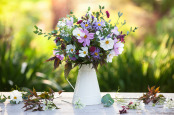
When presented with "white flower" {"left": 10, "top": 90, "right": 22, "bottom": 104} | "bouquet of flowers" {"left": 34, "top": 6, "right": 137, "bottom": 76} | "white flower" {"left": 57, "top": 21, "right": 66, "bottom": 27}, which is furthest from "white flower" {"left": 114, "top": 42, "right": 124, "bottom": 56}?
"white flower" {"left": 10, "top": 90, "right": 22, "bottom": 104}

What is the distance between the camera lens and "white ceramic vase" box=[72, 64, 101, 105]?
122 cm

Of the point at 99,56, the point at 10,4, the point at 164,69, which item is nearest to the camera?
the point at 99,56

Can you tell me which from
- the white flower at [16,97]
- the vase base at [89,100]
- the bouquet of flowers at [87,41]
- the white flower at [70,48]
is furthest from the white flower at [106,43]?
the white flower at [16,97]

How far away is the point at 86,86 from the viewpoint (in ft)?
4.02

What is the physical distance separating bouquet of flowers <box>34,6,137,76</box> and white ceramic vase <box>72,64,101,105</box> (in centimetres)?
6

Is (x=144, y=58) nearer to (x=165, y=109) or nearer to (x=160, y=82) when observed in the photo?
(x=160, y=82)

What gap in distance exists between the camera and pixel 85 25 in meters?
1.14

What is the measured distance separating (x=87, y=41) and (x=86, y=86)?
0.26m

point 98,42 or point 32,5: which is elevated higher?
point 32,5

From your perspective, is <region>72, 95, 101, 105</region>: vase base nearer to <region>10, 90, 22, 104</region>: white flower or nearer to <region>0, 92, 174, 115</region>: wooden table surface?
<region>0, 92, 174, 115</region>: wooden table surface

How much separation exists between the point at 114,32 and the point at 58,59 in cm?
31

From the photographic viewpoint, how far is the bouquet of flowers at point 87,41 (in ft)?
3.62

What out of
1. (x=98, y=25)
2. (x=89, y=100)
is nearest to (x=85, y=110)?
(x=89, y=100)

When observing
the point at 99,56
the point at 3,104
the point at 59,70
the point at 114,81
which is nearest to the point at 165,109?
the point at 99,56
